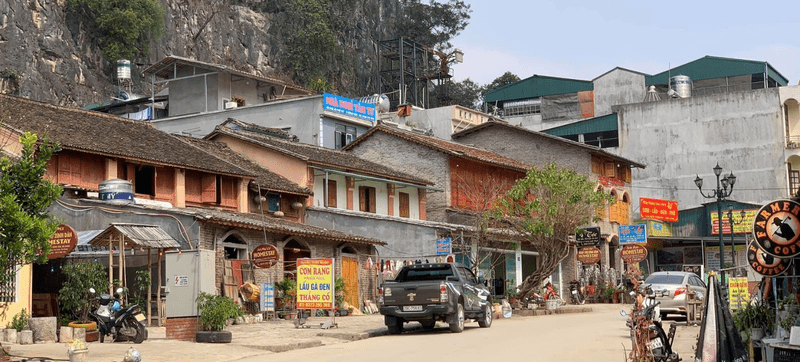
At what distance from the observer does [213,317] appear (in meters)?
21.4

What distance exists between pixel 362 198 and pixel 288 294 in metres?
12.4

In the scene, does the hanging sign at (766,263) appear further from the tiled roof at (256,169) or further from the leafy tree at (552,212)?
the tiled roof at (256,169)

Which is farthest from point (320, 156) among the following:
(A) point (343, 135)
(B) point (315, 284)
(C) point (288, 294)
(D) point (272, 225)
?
(B) point (315, 284)

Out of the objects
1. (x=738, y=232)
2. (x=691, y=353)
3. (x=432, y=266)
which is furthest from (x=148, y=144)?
(x=738, y=232)

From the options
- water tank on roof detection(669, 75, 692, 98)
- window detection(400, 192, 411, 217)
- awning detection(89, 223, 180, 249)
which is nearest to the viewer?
awning detection(89, 223, 180, 249)

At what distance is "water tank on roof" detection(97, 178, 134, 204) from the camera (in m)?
30.4

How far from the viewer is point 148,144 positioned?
34594 mm

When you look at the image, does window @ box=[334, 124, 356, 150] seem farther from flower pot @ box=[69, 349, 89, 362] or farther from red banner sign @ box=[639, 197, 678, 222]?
flower pot @ box=[69, 349, 89, 362]

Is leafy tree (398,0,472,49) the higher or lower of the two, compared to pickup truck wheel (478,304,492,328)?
higher

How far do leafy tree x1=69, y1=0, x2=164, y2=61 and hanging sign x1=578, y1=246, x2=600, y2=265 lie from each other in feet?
131

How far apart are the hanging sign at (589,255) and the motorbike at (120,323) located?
1113 inches

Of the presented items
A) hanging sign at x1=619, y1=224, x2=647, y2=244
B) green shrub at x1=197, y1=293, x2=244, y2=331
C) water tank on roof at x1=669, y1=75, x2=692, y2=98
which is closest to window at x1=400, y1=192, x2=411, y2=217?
hanging sign at x1=619, y1=224, x2=647, y2=244

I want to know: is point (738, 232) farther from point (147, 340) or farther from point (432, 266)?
point (147, 340)

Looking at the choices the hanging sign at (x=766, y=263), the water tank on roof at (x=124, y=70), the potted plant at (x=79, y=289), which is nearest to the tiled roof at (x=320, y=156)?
the potted plant at (x=79, y=289)
